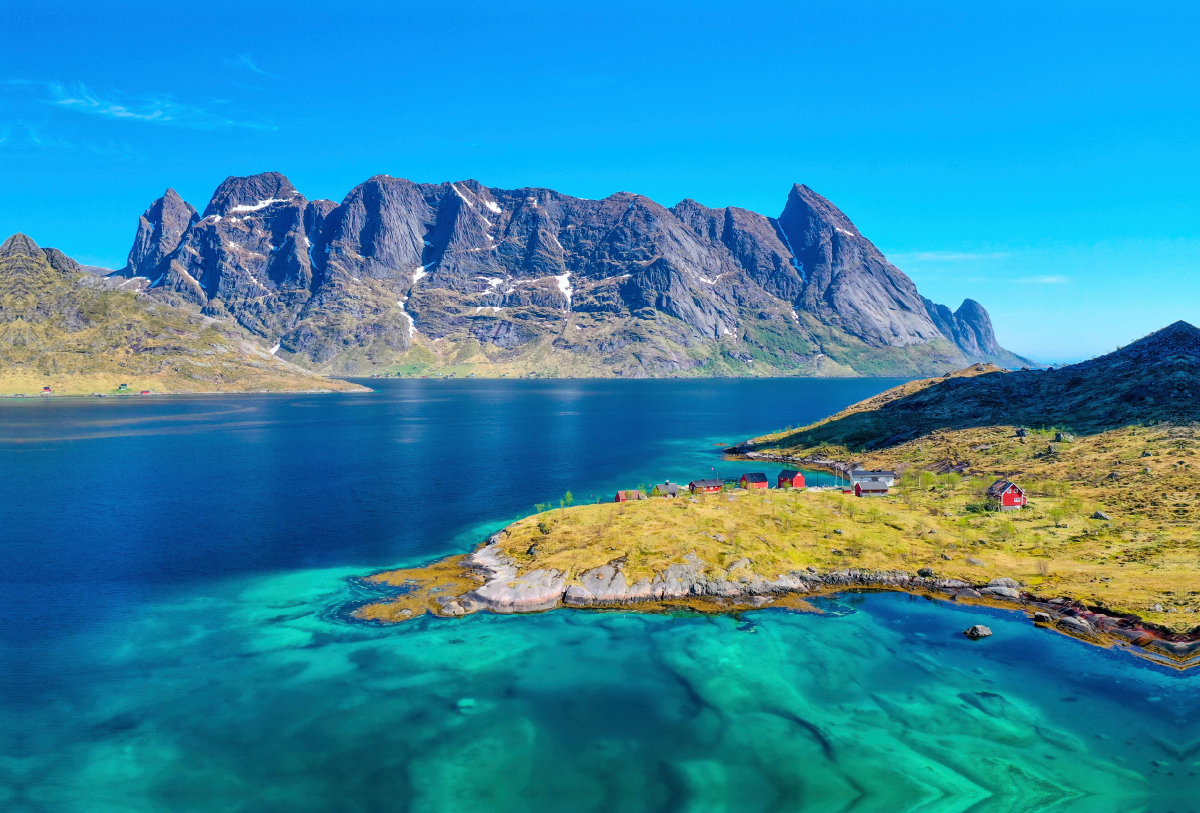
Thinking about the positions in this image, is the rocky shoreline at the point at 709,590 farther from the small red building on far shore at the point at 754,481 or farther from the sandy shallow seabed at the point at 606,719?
the small red building on far shore at the point at 754,481

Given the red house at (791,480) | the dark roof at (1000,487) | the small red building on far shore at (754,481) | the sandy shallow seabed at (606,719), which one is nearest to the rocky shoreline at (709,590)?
the sandy shallow seabed at (606,719)

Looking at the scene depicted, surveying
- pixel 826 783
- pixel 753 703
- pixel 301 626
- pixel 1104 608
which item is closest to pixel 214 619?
pixel 301 626

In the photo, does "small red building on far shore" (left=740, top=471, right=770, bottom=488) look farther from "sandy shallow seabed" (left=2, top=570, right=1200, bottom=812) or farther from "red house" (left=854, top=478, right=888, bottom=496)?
"sandy shallow seabed" (left=2, top=570, right=1200, bottom=812)

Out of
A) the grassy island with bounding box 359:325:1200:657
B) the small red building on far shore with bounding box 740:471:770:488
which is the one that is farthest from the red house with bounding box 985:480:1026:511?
the small red building on far shore with bounding box 740:471:770:488

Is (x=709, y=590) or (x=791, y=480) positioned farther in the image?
(x=791, y=480)

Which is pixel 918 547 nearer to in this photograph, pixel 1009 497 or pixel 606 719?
pixel 1009 497

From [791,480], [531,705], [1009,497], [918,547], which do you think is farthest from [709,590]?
[1009,497]
